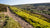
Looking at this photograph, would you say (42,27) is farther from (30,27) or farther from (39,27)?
(30,27)

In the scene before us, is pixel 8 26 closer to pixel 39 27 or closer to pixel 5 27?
pixel 5 27

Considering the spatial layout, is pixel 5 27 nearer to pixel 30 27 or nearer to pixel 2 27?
pixel 2 27

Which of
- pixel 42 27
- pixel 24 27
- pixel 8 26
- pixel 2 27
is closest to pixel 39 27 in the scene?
pixel 42 27

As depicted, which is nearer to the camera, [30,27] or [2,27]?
[2,27]

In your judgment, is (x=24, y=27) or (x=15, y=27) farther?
(x=24, y=27)

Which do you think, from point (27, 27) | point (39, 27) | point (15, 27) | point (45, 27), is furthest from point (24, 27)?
point (45, 27)

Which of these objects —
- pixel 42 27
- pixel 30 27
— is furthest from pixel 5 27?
pixel 42 27
